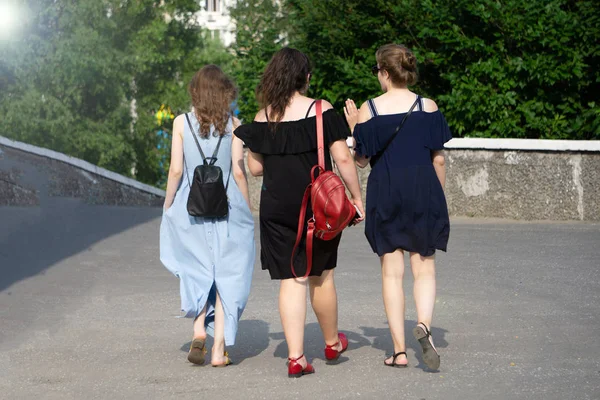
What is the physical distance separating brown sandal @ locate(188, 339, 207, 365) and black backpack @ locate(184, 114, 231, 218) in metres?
0.70

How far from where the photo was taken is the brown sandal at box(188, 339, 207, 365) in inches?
260

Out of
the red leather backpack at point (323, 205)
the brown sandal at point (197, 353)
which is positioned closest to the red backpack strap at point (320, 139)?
the red leather backpack at point (323, 205)

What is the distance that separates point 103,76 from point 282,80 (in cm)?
3682

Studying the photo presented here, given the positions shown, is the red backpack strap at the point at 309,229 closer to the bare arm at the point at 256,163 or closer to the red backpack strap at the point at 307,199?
the red backpack strap at the point at 307,199

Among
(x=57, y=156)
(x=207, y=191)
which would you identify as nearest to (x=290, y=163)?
(x=207, y=191)

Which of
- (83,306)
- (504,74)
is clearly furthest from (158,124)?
(83,306)

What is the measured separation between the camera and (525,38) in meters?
14.2

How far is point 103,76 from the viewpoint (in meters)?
42.3

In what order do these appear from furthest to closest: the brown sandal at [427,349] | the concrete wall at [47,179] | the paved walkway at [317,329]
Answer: the concrete wall at [47,179]
the brown sandal at [427,349]
the paved walkway at [317,329]

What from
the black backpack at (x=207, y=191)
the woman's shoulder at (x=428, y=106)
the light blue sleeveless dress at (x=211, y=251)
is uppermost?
the woman's shoulder at (x=428, y=106)

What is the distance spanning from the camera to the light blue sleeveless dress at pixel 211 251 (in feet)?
22.1

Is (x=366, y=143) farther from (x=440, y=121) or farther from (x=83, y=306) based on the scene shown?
(x=83, y=306)

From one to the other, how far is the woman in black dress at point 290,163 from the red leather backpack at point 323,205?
0.19ft

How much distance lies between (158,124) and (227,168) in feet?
129
